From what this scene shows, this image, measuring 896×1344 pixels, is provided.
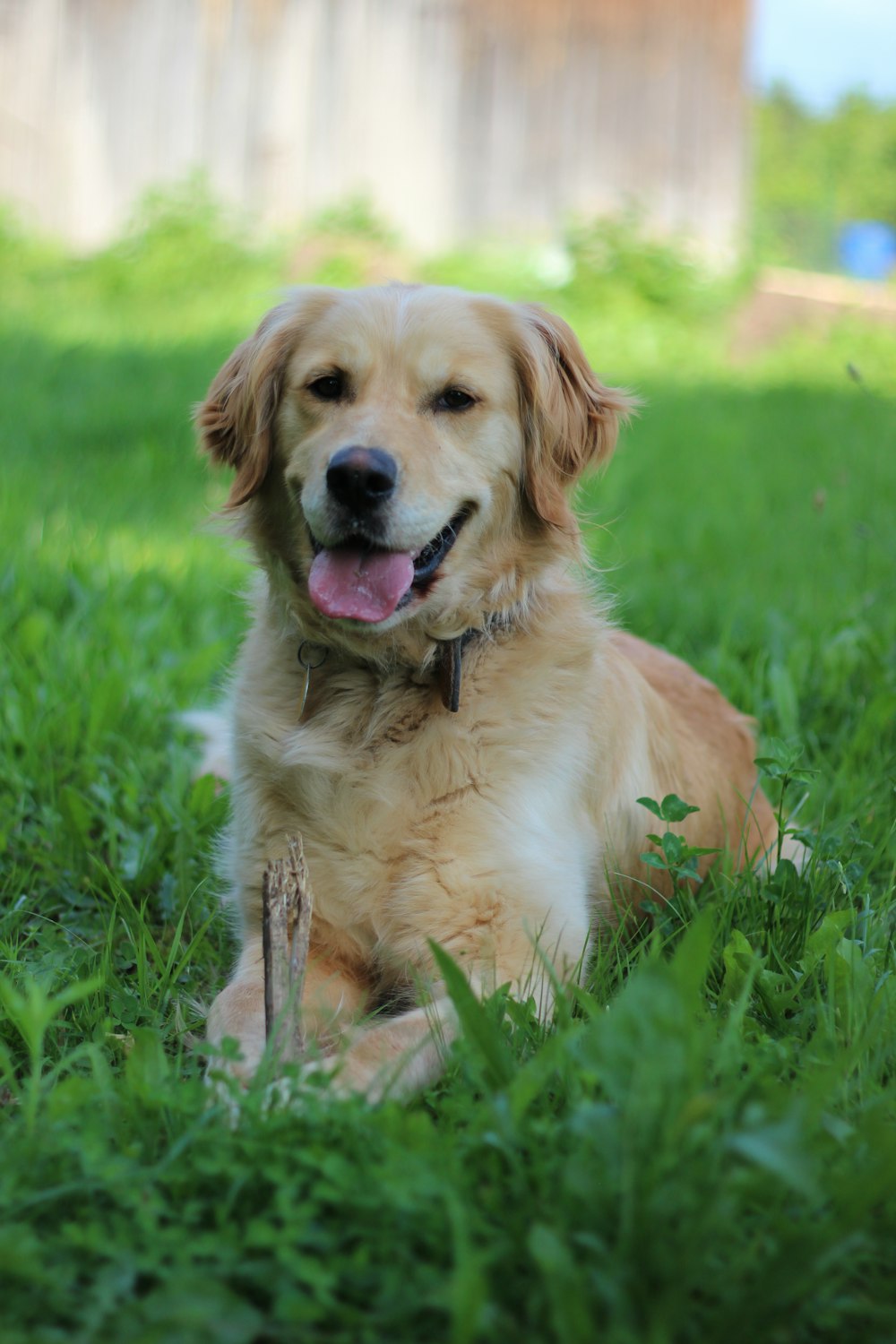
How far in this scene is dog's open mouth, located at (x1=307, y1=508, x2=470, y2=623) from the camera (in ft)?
8.50

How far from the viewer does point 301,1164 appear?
5.41 feet

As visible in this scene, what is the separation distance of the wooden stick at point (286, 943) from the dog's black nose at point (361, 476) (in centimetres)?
77

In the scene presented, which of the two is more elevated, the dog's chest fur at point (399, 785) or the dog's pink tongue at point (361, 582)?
the dog's pink tongue at point (361, 582)

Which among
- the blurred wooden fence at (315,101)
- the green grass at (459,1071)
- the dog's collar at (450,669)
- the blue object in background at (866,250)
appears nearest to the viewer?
the green grass at (459,1071)

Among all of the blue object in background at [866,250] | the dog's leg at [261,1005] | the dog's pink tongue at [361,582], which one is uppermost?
the dog's pink tongue at [361,582]

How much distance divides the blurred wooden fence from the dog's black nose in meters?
12.1

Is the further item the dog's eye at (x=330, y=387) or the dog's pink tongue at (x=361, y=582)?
the dog's eye at (x=330, y=387)

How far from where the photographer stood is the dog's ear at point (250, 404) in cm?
292

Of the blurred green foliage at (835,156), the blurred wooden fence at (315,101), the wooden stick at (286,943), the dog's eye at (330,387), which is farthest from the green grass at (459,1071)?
the blurred green foliage at (835,156)

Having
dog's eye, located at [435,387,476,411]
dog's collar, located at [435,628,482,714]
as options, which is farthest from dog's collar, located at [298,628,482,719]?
dog's eye, located at [435,387,476,411]

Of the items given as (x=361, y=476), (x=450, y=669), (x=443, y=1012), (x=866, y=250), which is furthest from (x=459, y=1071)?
(x=866, y=250)

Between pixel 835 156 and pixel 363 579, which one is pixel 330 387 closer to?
pixel 363 579

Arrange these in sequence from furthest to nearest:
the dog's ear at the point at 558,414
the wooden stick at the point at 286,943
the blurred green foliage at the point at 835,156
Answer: the blurred green foliage at the point at 835,156
the dog's ear at the point at 558,414
the wooden stick at the point at 286,943

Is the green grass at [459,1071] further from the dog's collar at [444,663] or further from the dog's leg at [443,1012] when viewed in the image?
the dog's collar at [444,663]
